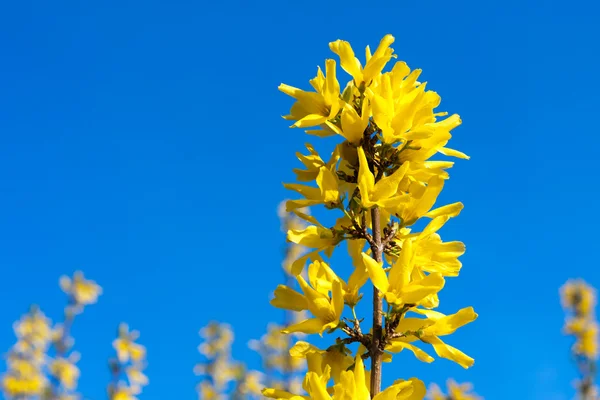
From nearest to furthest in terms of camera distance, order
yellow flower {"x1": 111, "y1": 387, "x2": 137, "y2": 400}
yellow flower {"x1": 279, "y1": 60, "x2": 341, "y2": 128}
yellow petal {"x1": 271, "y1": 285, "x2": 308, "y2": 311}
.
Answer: yellow petal {"x1": 271, "y1": 285, "x2": 308, "y2": 311}, yellow flower {"x1": 279, "y1": 60, "x2": 341, "y2": 128}, yellow flower {"x1": 111, "y1": 387, "x2": 137, "y2": 400}

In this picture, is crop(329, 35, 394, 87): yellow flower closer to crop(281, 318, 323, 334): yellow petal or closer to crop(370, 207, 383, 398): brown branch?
crop(370, 207, 383, 398): brown branch

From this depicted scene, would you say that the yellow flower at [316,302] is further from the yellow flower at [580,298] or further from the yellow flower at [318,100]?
the yellow flower at [580,298]

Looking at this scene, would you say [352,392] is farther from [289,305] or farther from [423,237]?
[423,237]

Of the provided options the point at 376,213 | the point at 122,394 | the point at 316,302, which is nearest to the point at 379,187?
the point at 376,213

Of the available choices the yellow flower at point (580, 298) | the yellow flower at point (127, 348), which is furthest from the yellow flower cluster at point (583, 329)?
the yellow flower at point (127, 348)

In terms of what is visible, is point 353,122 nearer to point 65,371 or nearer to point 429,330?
point 429,330

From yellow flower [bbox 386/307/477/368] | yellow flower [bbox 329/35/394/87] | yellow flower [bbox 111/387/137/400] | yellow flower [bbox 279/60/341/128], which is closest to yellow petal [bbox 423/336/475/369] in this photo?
yellow flower [bbox 386/307/477/368]
